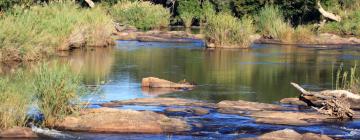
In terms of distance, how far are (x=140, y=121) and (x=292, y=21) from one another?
36.9m

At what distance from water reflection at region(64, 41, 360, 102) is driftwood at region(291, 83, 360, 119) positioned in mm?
2064

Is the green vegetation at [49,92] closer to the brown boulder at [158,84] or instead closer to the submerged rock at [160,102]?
the submerged rock at [160,102]

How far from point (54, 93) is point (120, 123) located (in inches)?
53.4

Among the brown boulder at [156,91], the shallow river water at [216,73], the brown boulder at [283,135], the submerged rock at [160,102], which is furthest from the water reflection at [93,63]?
the brown boulder at [283,135]

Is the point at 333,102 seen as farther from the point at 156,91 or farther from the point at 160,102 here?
the point at 156,91

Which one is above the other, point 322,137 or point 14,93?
point 14,93

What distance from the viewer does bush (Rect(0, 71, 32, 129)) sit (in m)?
12.9

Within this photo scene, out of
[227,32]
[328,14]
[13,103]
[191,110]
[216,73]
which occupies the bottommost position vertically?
[216,73]

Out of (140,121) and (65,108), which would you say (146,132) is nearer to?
(140,121)

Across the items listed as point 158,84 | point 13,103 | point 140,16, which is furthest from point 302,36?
point 13,103

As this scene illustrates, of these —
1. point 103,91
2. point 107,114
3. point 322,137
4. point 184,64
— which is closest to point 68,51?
point 184,64

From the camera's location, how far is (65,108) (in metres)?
14.1

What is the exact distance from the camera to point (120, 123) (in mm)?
13984

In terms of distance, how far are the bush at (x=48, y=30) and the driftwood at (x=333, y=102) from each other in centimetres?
1241
